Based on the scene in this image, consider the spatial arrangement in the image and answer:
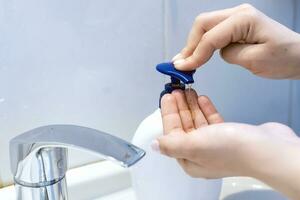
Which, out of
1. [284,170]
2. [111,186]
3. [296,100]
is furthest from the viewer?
[296,100]

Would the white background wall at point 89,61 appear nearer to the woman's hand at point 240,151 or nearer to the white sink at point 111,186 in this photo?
the white sink at point 111,186

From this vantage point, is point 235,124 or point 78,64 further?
point 78,64

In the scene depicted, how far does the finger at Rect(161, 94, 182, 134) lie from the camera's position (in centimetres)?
45

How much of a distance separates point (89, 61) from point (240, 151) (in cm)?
26

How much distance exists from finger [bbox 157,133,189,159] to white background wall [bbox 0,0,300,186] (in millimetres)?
189

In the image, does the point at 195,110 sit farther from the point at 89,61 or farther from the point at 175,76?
the point at 89,61

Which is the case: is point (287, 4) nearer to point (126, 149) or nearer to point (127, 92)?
point (127, 92)

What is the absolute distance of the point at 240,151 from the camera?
14.6 inches

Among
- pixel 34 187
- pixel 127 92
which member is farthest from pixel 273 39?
pixel 34 187

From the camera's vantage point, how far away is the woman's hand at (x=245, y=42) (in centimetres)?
49

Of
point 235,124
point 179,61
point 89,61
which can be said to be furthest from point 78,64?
point 235,124

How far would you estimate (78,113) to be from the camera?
56 cm

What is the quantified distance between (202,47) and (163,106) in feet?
0.28

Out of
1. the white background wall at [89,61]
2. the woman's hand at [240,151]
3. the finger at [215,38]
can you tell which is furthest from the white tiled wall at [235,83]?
the woman's hand at [240,151]
